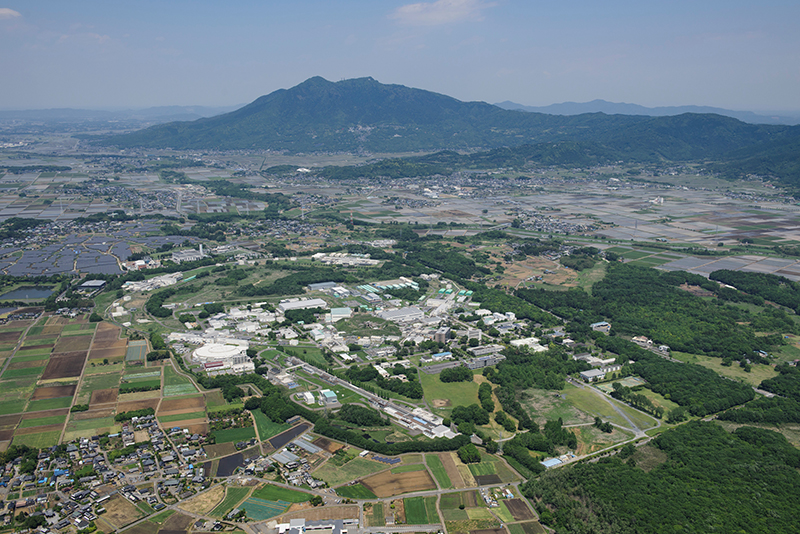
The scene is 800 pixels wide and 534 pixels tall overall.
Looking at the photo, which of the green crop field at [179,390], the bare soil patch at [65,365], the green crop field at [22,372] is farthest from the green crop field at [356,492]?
the green crop field at [22,372]

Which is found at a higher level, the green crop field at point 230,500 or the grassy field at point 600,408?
the green crop field at point 230,500

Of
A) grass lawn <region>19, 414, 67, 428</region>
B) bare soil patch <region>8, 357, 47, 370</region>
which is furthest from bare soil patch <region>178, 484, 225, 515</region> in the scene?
bare soil patch <region>8, 357, 47, 370</region>

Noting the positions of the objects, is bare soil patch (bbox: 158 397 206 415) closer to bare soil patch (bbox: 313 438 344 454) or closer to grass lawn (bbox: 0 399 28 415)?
grass lawn (bbox: 0 399 28 415)

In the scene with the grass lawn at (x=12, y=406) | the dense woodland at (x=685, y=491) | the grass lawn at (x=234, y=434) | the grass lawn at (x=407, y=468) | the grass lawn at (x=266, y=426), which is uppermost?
the dense woodland at (x=685, y=491)

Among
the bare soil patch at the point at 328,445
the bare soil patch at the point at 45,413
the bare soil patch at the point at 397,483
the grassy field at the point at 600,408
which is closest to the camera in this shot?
the bare soil patch at the point at 397,483

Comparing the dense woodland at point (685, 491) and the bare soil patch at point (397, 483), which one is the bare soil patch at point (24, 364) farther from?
the dense woodland at point (685, 491)

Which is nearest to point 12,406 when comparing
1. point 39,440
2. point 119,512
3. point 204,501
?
point 39,440

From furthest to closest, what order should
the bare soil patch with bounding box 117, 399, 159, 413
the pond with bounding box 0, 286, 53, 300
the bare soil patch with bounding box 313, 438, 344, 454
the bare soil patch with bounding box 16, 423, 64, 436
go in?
1. the pond with bounding box 0, 286, 53, 300
2. the bare soil patch with bounding box 117, 399, 159, 413
3. the bare soil patch with bounding box 16, 423, 64, 436
4. the bare soil patch with bounding box 313, 438, 344, 454

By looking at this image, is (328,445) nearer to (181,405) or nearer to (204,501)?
(204,501)
